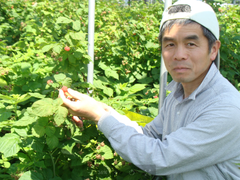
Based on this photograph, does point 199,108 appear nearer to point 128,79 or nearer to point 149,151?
point 149,151

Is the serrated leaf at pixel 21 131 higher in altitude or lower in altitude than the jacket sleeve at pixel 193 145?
lower

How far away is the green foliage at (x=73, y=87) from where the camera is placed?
4.81 ft

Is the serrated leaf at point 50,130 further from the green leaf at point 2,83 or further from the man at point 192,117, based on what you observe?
the green leaf at point 2,83

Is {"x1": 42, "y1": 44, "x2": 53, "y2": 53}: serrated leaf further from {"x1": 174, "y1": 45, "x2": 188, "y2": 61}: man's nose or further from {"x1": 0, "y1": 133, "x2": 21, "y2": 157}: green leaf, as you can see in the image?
{"x1": 174, "y1": 45, "x2": 188, "y2": 61}: man's nose

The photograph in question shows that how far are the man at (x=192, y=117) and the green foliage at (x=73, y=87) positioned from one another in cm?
28

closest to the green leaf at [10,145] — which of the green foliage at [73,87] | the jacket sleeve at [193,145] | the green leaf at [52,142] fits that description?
the green foliage at [73,87]

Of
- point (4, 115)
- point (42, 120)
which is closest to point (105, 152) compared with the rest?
point (42, 120)

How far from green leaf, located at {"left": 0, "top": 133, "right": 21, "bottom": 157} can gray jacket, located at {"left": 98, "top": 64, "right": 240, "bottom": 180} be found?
632 millimetres

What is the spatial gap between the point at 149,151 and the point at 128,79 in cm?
250

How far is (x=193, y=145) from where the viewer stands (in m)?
1.06

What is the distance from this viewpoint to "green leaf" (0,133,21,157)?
4.81 ft

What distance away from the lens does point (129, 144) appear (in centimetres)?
116

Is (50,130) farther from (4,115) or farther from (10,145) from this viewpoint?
(4,115)

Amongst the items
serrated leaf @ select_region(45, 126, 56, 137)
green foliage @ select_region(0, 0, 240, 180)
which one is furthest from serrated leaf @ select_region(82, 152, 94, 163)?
serrated leaf @ select_region(45, 126, 56, 137)
